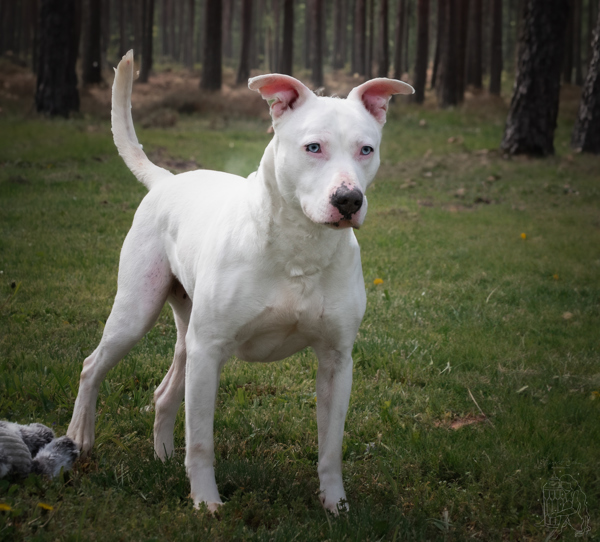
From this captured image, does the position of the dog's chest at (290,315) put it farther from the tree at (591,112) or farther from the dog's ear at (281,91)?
the tree at (591,112)

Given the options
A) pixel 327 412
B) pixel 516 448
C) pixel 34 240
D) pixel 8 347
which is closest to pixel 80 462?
pixel 327 412

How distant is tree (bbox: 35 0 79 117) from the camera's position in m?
15.1

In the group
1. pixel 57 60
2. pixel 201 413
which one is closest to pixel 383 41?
pixel 57 60

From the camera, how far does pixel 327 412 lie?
3.23 metres

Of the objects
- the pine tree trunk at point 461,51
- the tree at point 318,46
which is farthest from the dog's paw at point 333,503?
the tree at point 318,46

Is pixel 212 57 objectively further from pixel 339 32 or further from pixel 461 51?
pixel 339 32

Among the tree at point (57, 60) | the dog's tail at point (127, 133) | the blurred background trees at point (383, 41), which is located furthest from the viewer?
the blurred background trees at point (383, 41)

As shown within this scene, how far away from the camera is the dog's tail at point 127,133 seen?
13.1 ft

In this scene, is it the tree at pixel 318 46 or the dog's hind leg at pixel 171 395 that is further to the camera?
the tree at pixel 318 46

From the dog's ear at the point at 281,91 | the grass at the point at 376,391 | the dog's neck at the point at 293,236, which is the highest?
the dog's ear at the point at 281,91

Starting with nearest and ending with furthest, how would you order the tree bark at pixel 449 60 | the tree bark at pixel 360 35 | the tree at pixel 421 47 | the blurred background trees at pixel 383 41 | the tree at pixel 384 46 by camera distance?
the blurred background trees at pixel 383 41 → the tree bark at pixel 449 60 → the tree at pixel 421 47 → the tree at pixel 384 46 → the tree bark at pixel 360 35

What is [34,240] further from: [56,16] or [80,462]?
[56,16]

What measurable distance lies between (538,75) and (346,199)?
39.6ft

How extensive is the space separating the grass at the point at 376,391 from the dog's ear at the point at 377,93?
6.04 feet
